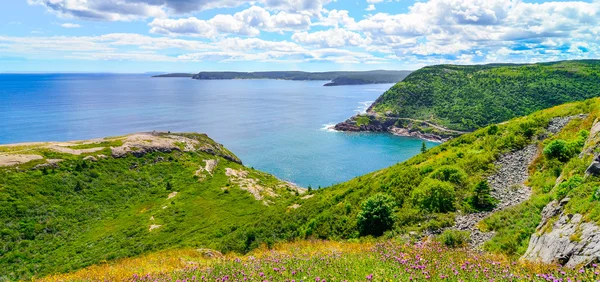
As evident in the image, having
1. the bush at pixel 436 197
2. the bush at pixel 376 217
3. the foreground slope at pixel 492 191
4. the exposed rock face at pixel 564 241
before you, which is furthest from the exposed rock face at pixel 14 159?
the exposed rock face at pixel 564 241

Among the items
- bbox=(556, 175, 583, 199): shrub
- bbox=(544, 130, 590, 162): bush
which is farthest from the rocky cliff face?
bbox=(544, 130, 590, 162): bush

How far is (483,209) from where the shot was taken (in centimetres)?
1802

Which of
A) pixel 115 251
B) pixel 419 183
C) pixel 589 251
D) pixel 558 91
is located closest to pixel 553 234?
pixel 589 251

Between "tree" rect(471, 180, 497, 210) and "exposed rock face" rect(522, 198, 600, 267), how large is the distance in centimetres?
554

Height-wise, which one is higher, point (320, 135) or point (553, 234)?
point (553, 234)

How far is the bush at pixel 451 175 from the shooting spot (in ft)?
71.8

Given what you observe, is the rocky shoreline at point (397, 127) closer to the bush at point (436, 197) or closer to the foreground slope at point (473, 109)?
the foreground slope at point (473, 109)

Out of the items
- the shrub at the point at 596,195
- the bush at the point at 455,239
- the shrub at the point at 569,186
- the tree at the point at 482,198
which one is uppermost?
the shrub at the point at 596,195

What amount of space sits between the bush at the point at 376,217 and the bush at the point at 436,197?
193cm

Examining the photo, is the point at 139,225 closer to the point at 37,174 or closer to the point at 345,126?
the point at 37,174

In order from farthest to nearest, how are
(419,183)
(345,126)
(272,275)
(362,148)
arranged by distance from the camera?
(345,126) → (362,148) → (419,183) → (272,275)

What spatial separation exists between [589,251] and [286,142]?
135455mm

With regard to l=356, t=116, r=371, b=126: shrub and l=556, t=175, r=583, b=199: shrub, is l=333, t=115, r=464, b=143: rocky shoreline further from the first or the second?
l=556, t=175, r=583, b=199: shrub

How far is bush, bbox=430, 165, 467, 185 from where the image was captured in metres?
21.9
